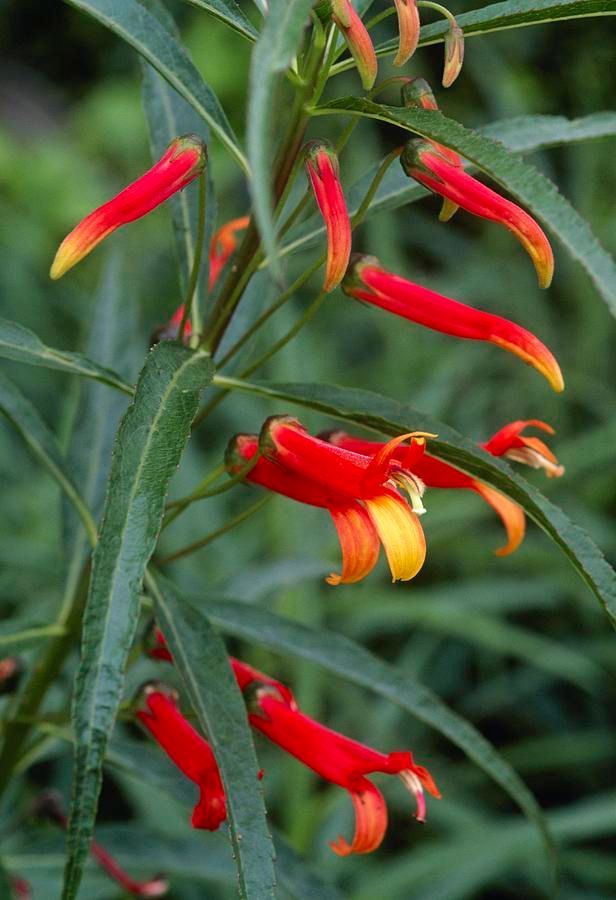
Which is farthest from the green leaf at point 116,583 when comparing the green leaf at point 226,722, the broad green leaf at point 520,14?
the broad green leaf at point 520,14

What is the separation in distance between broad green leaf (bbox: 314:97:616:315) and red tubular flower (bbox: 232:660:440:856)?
39cm

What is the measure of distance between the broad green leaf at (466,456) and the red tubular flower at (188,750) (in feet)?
0.87

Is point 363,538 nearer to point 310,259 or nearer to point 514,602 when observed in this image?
point 514,602

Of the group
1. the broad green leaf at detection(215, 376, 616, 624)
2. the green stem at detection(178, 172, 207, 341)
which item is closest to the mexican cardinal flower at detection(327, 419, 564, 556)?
the broad green leaf at detection(215, 376, 616, 624)

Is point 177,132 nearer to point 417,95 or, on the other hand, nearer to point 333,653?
point 417,95

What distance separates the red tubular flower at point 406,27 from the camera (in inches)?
26.6

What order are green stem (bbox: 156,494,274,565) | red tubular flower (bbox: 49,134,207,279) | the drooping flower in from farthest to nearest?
the drooping flower → green stem (bbox: 156,494,274,565) → red tubular flower (bbox: 49,134,207,279)

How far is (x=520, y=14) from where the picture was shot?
2.34 ft

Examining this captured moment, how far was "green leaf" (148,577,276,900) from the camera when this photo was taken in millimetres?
692

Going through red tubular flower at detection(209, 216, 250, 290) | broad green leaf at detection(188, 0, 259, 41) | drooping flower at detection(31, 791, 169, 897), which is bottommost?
drooping flower at detection(31, 791, 169, 897)

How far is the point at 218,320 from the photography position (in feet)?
2.66

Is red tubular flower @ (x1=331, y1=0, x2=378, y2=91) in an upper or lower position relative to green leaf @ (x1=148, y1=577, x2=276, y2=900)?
upper

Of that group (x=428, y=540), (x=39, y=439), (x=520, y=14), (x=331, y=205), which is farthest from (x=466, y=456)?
(x=428, y=540)

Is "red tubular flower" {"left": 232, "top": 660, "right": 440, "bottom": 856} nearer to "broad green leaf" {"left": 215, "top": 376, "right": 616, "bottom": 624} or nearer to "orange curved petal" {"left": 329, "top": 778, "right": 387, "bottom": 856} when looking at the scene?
"orange curved petal" {"left": 329, "top": 778, "right": 387, "bottom": 856}
